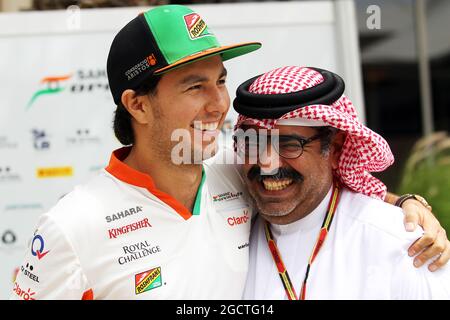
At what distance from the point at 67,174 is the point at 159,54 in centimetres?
183

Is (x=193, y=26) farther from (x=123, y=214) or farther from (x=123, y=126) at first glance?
(x=123, y=214)

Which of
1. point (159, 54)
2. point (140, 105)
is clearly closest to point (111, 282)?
point (140, 105)

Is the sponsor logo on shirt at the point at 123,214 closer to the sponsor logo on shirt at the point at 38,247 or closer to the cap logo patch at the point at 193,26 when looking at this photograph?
the sponsor logo on shirt at the point at 38,247

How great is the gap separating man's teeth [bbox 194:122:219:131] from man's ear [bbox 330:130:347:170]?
0.42m

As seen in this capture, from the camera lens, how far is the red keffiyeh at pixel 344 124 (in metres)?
2.01

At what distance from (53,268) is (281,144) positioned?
808 millimetres

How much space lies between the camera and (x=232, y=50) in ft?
6.81

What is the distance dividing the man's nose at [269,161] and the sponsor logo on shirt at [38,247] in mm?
726

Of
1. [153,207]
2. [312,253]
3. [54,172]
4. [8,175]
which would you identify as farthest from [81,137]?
[312,253]

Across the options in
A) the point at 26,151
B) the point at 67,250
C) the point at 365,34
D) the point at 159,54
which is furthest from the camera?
the point at 365,34

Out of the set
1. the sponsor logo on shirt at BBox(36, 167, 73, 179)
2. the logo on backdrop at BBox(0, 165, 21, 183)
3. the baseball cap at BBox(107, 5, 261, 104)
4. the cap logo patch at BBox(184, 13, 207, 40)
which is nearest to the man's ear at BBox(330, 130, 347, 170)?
the baseball cap at BBox(107, 5, 261, 104)

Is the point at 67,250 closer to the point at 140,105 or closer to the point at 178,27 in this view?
the point at 140,105

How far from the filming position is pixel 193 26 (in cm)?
204

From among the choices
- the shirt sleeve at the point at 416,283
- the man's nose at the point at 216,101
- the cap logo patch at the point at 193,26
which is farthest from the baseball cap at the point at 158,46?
the shirt sleeve at the point at 416,283
